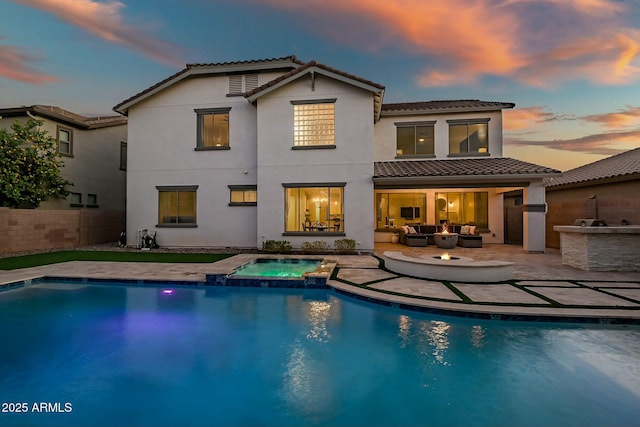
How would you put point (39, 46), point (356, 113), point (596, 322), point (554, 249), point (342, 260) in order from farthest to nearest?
point (39, 46) → point (554, 249) → point (356, 113) → point (342, 260) → point (596, 322)

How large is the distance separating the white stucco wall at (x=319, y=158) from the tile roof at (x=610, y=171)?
831 centimetres

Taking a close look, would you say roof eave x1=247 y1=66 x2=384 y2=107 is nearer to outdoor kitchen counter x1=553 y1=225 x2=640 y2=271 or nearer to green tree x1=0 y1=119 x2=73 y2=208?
outdoor kitchen counter x1=553 y1=225 x2=640 y2=271

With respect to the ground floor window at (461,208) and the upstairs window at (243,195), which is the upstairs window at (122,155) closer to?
the upstairs window at (243,195)

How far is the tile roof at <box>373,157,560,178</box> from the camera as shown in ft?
40.2

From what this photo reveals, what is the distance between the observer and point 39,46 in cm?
1761

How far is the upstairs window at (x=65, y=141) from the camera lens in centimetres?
1594

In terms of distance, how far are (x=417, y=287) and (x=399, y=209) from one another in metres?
10.7

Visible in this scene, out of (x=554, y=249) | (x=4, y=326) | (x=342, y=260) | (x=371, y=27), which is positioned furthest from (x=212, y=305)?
(x=554, y=249)

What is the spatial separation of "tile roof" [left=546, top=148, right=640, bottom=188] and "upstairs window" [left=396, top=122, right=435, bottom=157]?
5.62 m

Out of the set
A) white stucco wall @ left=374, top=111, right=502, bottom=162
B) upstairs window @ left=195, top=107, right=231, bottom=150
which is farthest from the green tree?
white stucco wall @ left=374, top=111, right=502, bottom=162

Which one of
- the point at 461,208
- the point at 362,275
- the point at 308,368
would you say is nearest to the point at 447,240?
the point at 461,208

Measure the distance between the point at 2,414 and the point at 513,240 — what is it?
19.1 m

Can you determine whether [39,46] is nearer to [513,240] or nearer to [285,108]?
[285,108]

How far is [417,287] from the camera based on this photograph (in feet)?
24.1
